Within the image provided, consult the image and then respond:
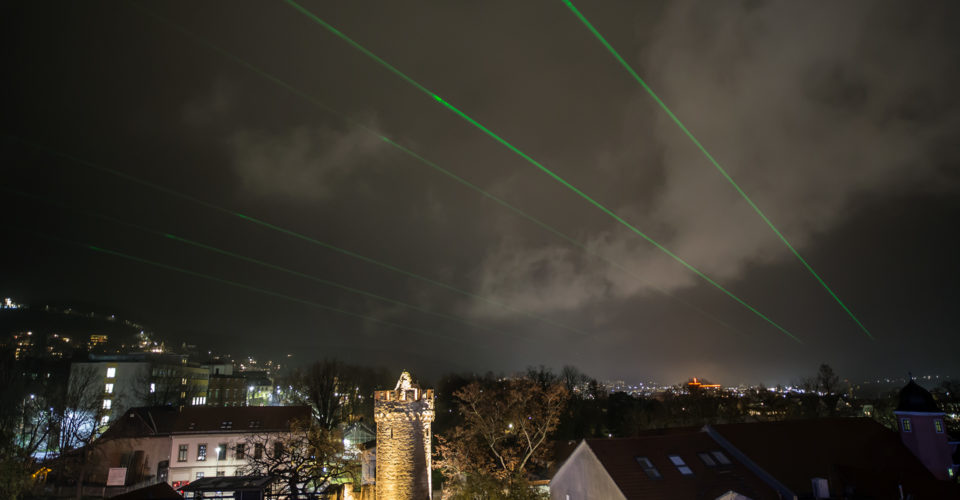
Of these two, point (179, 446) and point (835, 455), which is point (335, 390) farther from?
point (835, 455)

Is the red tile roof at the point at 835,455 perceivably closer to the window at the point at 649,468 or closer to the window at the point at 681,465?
the window at the point at 681,465

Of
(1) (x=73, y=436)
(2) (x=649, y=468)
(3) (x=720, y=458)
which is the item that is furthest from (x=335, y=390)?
(3) (x=720, y=458)

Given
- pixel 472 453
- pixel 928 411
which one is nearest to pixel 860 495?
pixel 928 411

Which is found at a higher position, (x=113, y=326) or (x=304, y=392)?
(x=113, y=326)

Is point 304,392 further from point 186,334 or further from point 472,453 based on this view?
point 186,334

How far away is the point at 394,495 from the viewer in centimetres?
2700

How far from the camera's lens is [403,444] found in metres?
27.8

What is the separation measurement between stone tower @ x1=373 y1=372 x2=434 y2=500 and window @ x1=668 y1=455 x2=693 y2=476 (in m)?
12.9

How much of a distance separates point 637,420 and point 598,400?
2619 cm

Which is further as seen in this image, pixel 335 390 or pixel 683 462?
pixel 335 390

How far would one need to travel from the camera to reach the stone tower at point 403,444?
27.3m

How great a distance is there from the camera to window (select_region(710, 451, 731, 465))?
2698cm

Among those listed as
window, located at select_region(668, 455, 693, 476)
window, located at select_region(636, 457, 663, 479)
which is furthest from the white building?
window, located at select_region(668, 455, 693, 476)

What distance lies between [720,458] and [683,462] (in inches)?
112
